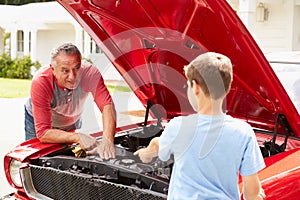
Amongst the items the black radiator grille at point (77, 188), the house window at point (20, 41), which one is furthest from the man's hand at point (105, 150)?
the house window at point (20, 41)

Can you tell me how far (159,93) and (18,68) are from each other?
19.8m

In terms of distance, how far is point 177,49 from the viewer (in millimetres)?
3432

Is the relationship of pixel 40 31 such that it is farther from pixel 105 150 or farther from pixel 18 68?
pixel 105 150

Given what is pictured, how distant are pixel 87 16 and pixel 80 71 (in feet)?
1.84

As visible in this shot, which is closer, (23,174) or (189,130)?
(189,130)

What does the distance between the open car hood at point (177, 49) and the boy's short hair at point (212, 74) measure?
497 millimetres

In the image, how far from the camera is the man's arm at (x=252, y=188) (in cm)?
223

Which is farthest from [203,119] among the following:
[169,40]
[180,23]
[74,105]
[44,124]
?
[74,105]

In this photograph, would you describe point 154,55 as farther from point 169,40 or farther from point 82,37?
point 82,37

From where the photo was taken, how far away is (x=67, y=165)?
10.6 feet

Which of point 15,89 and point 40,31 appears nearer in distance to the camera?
point 15,89

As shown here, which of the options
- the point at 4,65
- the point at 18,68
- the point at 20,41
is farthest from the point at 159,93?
the point at 20,41

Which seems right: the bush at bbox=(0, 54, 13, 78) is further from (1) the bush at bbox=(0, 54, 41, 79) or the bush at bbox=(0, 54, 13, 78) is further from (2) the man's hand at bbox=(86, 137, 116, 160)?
(2) the man's hand at bbox=(86, 137, 116, 160)

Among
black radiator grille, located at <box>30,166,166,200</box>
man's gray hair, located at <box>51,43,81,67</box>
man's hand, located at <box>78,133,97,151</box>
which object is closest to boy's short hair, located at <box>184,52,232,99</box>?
black radiator grille, located at <box>30,166,166,200</box>
